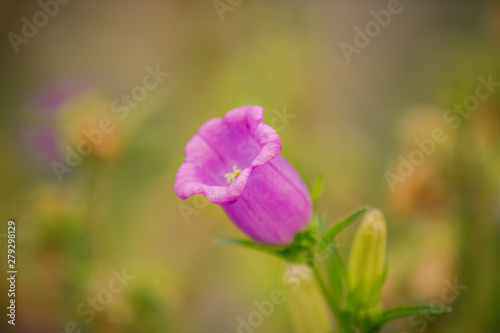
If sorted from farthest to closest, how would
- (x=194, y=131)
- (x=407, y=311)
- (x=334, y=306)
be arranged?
(x=194, y=131) → (x=334, y=306) → (x=407, y=311)

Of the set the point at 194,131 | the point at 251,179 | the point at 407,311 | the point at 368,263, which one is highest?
the point at 194,131

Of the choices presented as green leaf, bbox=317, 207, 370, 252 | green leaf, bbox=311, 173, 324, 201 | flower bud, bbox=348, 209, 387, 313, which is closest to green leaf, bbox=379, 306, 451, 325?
flower bud, bbox=348, 209, 387, 313

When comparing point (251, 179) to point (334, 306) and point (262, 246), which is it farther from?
point (334, 306)

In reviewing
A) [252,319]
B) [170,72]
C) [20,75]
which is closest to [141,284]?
[252,319]

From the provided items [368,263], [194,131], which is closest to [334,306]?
[368,263]

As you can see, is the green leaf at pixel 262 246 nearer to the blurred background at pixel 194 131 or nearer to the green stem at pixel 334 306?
the green stem at pixel 334 306

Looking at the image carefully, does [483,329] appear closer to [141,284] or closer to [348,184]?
[348,184]
